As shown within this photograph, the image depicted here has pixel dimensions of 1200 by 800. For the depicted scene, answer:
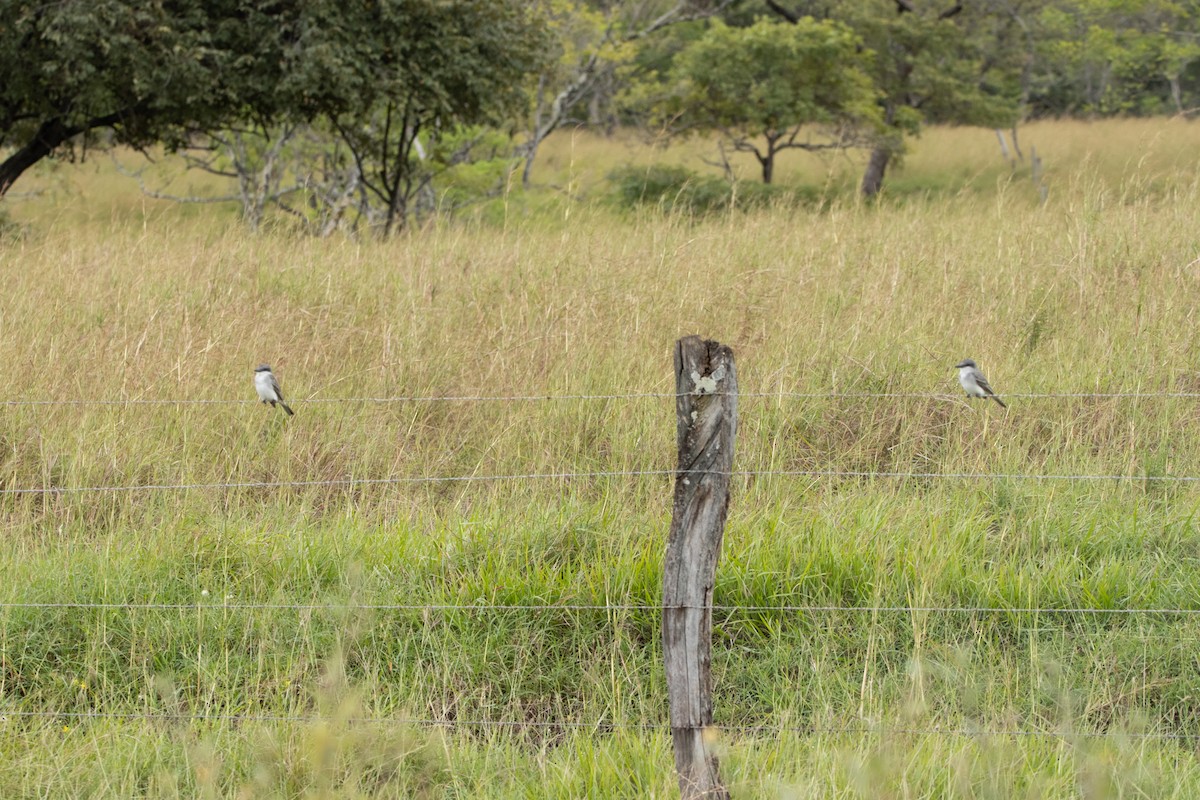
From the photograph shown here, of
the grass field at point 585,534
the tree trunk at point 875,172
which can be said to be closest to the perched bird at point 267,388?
the grass field at point 585,534

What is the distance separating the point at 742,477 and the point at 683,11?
1899 centimetres

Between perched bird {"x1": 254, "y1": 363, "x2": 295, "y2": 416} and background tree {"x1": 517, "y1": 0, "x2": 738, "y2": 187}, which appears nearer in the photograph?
perched bird {"x1": 254, "y1": 363, "x2": 295, "y2": 416}

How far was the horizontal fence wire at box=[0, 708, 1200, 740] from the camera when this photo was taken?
11.0 feet

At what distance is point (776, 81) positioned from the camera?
17672 mm

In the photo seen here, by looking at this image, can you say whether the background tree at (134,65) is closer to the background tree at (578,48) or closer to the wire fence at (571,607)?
the background tree at (578,48)

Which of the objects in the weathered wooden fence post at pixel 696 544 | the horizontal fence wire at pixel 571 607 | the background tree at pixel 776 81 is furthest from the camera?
the background tree at pixel 776 81

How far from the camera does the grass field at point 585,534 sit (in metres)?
3.41

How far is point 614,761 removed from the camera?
3.26m

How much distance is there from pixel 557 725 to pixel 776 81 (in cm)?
1542

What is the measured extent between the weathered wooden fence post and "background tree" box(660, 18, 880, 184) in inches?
604

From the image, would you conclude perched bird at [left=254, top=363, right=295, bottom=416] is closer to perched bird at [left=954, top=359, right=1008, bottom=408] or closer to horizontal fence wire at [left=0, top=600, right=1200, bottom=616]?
horizontal fence wire at [left=0, top=600, right=1200, bottom=616]

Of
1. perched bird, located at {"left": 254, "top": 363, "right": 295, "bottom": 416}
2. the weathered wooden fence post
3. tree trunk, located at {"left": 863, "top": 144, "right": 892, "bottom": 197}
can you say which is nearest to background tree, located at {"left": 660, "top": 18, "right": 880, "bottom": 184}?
tree trunk, located at {"left": 863, "top": 144, "right": 892, "bottom": 197}

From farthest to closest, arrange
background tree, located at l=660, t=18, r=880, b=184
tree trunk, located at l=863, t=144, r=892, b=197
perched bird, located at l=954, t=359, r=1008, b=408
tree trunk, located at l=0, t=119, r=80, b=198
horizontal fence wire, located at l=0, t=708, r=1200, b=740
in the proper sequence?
tree trunk, located at l=863, t=144, r=892, b=197
background tree, located at l=660, t=18, r=880, b=184
tree trunk, located at l=0, t=119, r=80, b=198
perched bird, located at l=954, t=359, r=1008, b=408
horizontal fence wire, located at l=0, t=708, r=1200, b=740

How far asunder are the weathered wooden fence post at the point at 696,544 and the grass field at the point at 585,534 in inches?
7.8
